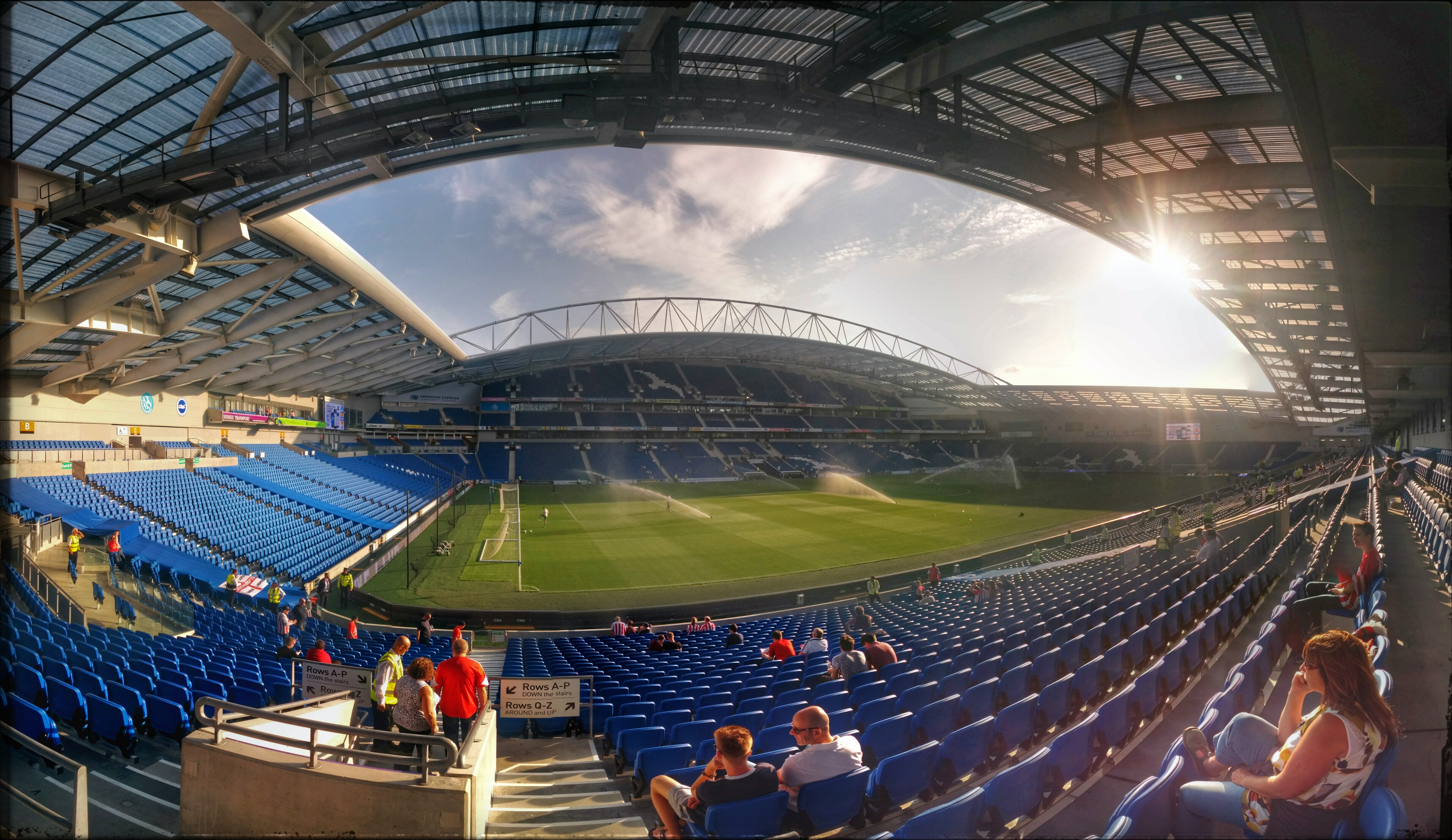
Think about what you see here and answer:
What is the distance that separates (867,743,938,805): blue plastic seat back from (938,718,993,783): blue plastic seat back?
202mm

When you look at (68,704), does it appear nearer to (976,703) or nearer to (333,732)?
(333,732)

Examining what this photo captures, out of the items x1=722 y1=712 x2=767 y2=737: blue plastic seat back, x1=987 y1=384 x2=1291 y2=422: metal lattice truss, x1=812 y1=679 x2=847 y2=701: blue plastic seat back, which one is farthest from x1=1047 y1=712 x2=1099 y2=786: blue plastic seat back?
x1=987 y1=384 x2=1291 y2=422: metal lattice truss

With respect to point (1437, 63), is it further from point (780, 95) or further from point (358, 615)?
point (358, 615)

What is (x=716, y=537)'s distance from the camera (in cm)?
3117

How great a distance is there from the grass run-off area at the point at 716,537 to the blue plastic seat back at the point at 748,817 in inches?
644

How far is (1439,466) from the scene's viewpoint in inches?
631

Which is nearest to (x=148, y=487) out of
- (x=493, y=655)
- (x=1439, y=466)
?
(x=493, y=655)

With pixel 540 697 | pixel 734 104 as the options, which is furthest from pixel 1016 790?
pixel 734 104

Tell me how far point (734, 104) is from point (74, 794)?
31.1 ft

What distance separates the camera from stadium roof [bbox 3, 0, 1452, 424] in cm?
716

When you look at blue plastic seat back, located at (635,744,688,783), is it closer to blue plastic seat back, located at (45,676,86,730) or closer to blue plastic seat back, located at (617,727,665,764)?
blue plastic seat back, located at (617,727,665,764)

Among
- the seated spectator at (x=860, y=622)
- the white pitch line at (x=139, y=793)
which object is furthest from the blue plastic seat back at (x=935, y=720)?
the seated spectator at (x=860, y=622)

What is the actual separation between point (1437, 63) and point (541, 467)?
62.1 m

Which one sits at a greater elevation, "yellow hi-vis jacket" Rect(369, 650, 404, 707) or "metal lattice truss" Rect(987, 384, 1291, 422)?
"metal lattice truss" Rect(987, 384, 1291, 422)
